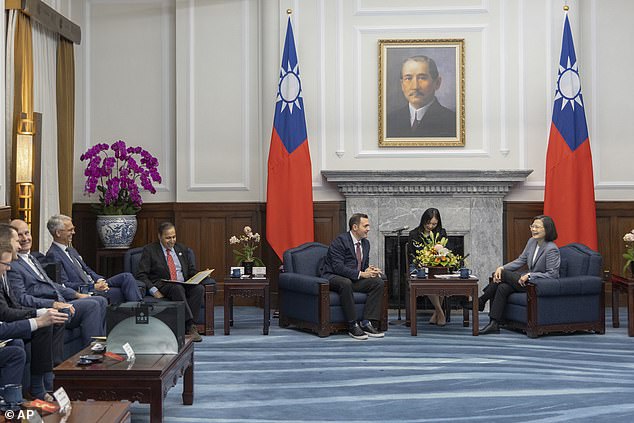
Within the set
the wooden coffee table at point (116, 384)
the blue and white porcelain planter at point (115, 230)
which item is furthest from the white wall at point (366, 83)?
the wooden coffee table at point (116, 384)

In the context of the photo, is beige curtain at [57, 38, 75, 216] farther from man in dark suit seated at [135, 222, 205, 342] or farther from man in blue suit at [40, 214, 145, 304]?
man in blue suit at [40, 214, 145, 304]

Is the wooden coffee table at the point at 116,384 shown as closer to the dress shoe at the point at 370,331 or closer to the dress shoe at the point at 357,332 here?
the dress shoe at the point at 357,332

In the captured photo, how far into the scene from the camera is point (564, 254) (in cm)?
905

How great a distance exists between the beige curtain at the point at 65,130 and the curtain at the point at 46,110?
12cm

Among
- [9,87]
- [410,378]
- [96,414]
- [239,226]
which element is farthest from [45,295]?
[239,226]

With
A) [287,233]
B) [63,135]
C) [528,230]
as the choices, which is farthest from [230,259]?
[528,230]

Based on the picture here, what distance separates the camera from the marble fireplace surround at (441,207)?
1031 centimetres

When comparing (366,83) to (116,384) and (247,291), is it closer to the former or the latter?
(247,291)

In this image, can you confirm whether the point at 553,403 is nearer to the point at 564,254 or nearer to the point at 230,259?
the point at 564,254

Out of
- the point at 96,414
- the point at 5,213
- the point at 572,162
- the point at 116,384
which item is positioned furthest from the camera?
the point at 572,162

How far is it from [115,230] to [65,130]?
48.2 inches

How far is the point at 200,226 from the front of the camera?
35.4 ft

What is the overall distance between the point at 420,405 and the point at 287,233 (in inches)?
181

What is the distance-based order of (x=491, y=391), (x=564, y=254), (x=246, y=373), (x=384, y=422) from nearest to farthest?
(x=384, y=422), (x=491, y=391), (x=246, y=373), (x=564, y=254)
